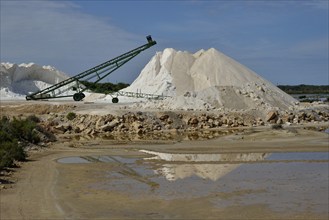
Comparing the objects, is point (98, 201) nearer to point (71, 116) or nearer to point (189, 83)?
point (71, 116)

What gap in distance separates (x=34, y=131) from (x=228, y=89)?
22610 mm

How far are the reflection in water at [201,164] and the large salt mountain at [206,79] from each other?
2311 centimetres

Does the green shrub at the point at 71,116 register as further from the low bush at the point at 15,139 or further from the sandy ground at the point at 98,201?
the sandy ground at the point at 98,201

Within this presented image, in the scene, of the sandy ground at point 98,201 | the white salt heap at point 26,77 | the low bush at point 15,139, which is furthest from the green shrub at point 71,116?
the white salt heap at point 26,77

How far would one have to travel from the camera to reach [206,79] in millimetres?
55375

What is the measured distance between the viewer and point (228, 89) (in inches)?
1849

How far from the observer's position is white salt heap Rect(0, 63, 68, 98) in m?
65.6

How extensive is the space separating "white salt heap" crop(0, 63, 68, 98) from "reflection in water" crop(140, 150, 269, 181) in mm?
44592

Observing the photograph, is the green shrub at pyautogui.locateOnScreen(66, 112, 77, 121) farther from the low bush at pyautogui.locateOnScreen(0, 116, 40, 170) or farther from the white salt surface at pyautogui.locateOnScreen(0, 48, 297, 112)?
the low bush at pyautogui.locateOnScreen(0, 116, 40, 170)

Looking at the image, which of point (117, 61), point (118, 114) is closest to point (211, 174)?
point (118, 114)

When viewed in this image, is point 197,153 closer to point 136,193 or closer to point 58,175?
point 58,175

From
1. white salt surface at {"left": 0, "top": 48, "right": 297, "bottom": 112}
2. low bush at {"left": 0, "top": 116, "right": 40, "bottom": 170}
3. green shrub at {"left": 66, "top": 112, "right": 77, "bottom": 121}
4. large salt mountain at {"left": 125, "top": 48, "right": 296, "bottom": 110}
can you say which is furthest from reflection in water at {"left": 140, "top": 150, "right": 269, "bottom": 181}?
large salt mountain at {"left": 125, "top": 48, "right": 296, "bottom": 110}

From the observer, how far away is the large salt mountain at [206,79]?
152ft

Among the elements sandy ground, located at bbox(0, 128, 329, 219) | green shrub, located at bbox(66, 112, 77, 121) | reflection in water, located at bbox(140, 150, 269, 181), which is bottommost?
reflection in water, located at bbox(140, 150, 269, 181)
